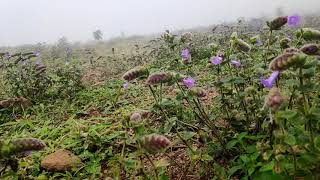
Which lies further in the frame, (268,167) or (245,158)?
(245,158)

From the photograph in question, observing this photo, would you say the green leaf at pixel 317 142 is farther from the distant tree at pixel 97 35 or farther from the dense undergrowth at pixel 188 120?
the distant tree at pixel 97 35

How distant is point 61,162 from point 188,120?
1.05 metres

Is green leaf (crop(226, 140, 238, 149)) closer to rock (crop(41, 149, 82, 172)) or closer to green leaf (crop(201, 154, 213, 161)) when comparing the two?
green leaf (crop(201, 154, 213, 161))

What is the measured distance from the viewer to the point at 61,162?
10.8ft

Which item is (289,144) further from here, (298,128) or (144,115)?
(144,115)

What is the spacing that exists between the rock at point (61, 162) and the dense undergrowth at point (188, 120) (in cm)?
3

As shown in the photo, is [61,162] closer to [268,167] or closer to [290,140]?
[268,167]

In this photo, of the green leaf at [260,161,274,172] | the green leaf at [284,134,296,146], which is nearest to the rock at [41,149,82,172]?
the green leaf at [260,161,274,172]

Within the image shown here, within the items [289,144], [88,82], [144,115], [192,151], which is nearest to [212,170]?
[192,151]

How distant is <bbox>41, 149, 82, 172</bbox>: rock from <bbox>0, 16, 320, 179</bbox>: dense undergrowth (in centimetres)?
3

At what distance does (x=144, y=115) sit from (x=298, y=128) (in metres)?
0.86

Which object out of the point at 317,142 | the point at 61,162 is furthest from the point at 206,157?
the point at 61,162

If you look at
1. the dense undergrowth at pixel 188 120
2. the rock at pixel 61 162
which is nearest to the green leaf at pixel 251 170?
the dense undergrowth at pixel 188 120

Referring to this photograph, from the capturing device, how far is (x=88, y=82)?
21.8 ft
